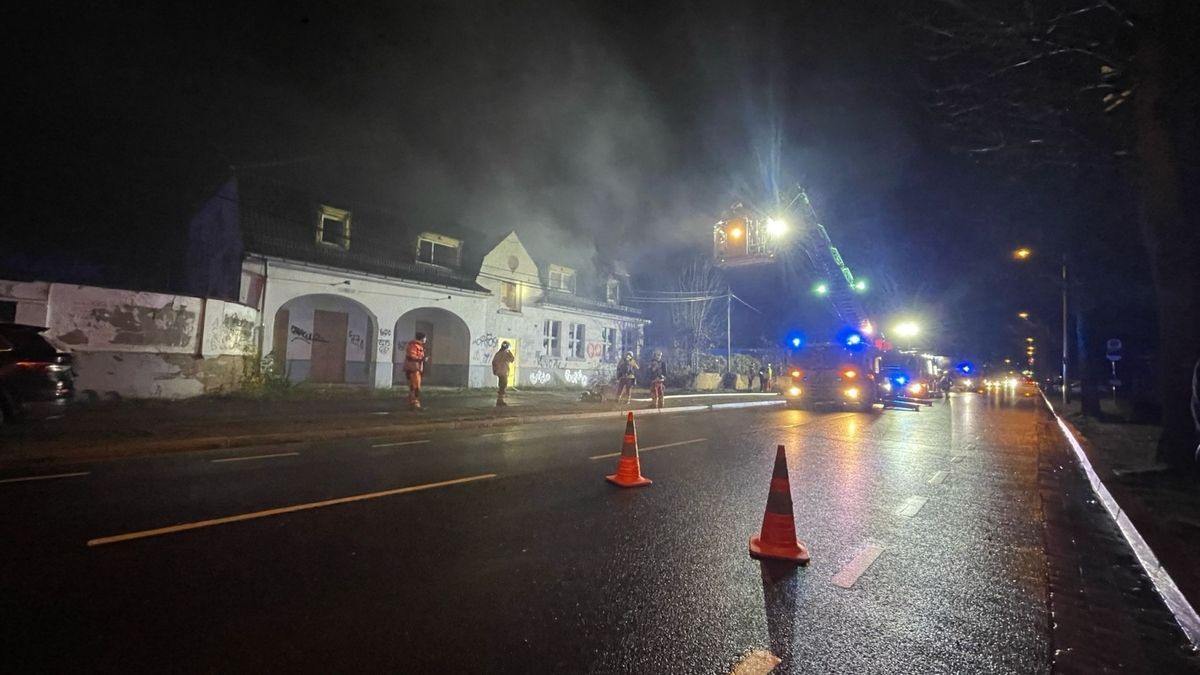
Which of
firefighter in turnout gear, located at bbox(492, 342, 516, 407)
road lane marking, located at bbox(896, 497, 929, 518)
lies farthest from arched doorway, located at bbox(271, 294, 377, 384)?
road lane marking, located at bbox(896, 497, 929, 518)

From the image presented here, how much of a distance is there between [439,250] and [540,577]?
68.3 ft

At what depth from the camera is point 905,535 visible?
5.16 meters

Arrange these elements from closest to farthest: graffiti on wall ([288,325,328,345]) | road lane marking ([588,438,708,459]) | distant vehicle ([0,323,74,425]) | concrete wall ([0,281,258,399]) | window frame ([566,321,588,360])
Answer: distant vehicle ([0,323,74,425])
road lane marking ([588,438,708,459])
concrete wall ([0,281,258,399])
graffiti on wall ([288,325,328,345])
window frame ([566,321,588,360])

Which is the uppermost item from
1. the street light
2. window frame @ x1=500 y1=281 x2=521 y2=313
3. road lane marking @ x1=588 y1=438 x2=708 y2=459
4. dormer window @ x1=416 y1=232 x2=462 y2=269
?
dormer window @ x1=416 y1=232 x2=462 y2=269

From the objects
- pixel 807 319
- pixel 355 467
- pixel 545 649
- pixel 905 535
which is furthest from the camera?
pixel 807 319

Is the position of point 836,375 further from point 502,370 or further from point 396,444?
point 396,444

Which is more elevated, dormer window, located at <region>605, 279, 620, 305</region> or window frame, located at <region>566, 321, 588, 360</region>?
dormer window, located at <region>605, 279, 620, 305</region>

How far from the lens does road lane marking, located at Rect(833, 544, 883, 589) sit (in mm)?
3982

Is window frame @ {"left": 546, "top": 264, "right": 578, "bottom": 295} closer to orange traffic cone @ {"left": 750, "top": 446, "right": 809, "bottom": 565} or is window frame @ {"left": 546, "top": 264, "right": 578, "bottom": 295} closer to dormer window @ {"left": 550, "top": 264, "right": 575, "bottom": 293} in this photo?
dormer window @ {"left": 550, "top": 264, "right": 575, "bottom": 293}

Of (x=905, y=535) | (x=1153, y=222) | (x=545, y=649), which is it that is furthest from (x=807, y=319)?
(x=545, y=649)

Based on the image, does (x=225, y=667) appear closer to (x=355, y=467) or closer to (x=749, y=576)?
(x=749, y=576)

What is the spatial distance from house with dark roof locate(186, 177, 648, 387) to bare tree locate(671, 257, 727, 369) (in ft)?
28.3

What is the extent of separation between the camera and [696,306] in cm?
3438

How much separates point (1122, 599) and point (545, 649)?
13.5ft
